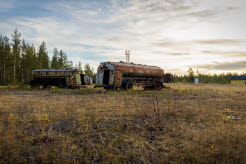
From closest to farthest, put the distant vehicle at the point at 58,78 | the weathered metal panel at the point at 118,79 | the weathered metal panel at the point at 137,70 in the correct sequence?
1. the weathered metal panel at the point at 118,79
2. the weathered metal panel at the point at 137,70
3. the distant vehicle at the point at 58,78

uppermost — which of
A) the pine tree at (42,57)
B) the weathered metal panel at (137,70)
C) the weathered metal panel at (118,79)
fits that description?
the pine tree at (42,57)

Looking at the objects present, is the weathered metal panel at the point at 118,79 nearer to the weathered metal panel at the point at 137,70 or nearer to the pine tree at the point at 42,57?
the weathered metal panel at the point at 137,70

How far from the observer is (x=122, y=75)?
20.4 metres

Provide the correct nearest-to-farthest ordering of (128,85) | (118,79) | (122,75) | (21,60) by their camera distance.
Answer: (118,79) → (122,75) → (128,85) → (21,60)

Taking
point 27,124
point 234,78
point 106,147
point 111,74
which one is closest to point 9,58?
point 111,74

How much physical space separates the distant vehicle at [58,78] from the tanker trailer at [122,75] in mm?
5223

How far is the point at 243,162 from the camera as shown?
353 cm

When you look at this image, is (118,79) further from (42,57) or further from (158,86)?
(42,57)

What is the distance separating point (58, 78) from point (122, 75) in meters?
9.69

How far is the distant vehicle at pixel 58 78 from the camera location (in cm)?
2419

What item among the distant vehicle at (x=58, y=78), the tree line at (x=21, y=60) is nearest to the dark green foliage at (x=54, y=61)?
the tree line at (x=21, y=60)

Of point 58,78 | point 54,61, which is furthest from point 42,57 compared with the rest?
point 58,78

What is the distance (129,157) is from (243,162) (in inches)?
86.3

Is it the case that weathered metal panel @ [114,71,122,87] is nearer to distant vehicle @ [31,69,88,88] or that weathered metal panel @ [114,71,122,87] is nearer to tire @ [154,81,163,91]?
tire @ [154,81,163,91]
